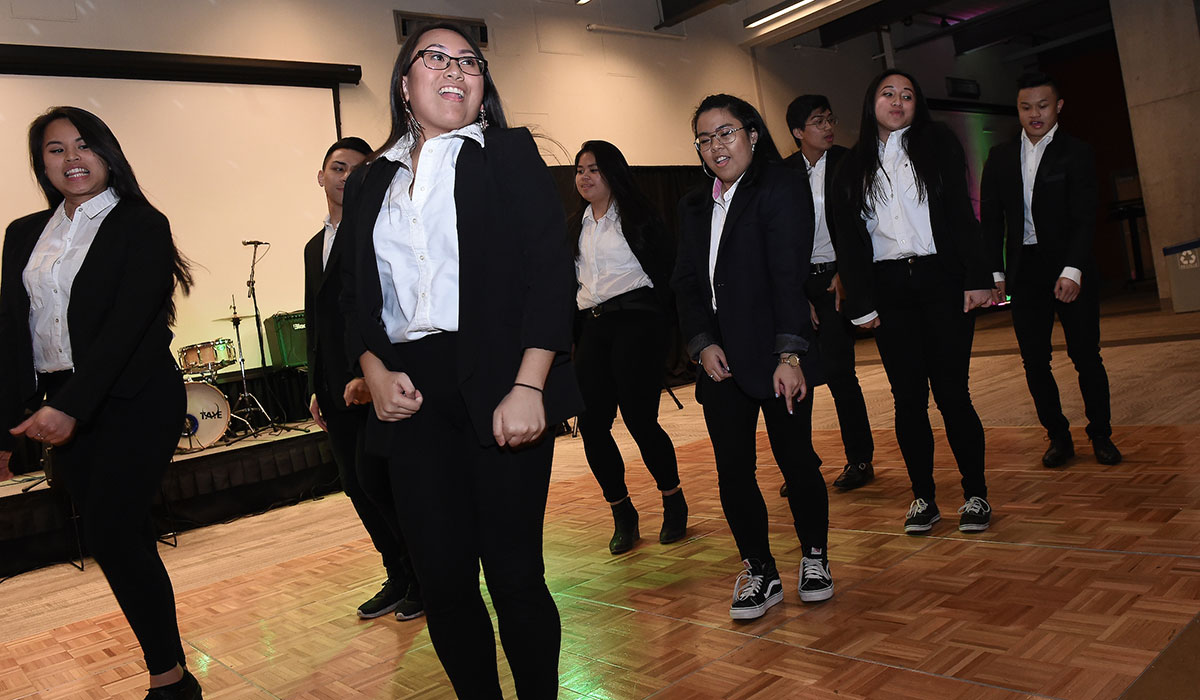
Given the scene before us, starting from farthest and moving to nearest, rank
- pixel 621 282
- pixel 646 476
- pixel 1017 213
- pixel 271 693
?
1. pixel 646 476
2. pixel 1017 213
3. pixel 621 282
4. pixel 271 693

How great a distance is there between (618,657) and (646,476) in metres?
2.43

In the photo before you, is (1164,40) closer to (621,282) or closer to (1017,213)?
(1017,213)

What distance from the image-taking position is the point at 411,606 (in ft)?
9.07

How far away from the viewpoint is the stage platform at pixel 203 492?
485cm

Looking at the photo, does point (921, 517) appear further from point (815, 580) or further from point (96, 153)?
point (96, 153)

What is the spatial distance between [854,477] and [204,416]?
436cm

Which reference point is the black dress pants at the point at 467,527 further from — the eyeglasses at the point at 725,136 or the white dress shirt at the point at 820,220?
the white dress shirt at the point at 820,220

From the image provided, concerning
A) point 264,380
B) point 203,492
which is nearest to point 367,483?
point 203,492

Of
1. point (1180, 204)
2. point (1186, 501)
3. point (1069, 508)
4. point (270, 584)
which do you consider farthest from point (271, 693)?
point (1180, 204)

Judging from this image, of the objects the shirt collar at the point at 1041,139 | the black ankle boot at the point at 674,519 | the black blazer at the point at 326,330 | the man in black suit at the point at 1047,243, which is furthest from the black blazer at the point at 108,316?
the shirt collar at the point at 1041,139

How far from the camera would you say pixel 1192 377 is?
477cm

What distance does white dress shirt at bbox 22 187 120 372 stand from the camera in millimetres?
2088

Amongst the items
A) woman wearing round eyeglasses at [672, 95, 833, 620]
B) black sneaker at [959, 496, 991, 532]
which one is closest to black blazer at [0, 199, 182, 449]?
woman wearing round eyeglasses at [672, 95, 833, 620]

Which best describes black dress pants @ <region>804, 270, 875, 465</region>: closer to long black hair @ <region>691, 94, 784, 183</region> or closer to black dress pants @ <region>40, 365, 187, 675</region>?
long black hair @ <region>691, 94, 784, 183</region>
